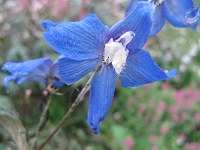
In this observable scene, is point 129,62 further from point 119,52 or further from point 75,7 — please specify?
point 75,7

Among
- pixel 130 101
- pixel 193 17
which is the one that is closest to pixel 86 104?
pixel 130 101

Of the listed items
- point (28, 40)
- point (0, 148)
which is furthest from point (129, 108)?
point (0, 148)

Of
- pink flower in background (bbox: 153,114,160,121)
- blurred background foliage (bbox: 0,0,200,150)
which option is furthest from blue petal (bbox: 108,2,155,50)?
pink flower in background (bbox: 153,114,160,121)

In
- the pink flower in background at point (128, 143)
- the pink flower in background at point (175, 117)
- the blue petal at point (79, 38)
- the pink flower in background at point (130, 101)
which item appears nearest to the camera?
the blue petal at point (79, 38)

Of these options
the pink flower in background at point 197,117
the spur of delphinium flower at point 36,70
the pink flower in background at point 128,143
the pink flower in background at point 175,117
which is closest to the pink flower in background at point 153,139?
the pink flower in background at point 128,143

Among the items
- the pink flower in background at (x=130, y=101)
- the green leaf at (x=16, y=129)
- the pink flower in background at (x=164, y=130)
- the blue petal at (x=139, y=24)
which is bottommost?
the pink flower in background at (x=130, y=101)

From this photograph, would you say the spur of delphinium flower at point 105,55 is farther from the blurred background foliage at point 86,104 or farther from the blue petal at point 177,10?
the blurred background foliage at point 86,104

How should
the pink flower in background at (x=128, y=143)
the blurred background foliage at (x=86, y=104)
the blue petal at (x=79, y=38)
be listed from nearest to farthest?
the blue petal at (x=79, y=38)
the pink flower in background at (x=128, y=143)
the blurred background foliage at (x=86, y=104)

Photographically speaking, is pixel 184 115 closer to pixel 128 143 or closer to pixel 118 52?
pixel 128 143
